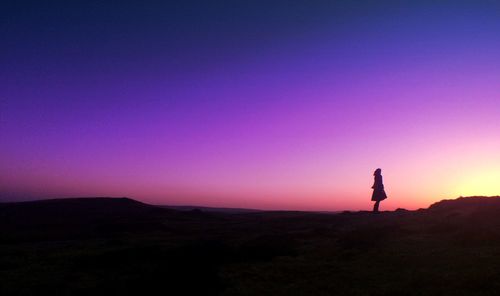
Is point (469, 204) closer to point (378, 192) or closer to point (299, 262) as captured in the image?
point (378, 192)

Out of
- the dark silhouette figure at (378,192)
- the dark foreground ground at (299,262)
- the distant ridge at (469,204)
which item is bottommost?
the dark foreground ground at (299,262)

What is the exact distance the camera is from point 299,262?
22.6 meters

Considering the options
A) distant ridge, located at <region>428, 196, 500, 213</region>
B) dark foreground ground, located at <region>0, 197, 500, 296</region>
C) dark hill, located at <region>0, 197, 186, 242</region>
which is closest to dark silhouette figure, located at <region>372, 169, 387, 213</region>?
distant ridge, located at <region>428, 196, 500, 213</region>

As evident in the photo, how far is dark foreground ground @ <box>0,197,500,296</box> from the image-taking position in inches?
687

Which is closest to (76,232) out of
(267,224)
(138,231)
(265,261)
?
(138,231)

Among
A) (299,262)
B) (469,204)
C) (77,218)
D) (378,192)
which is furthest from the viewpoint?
(77,218)

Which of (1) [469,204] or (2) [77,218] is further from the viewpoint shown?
(2) [77,218]

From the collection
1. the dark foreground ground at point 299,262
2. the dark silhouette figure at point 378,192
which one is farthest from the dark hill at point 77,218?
the dark silhouette figure at point 378,192

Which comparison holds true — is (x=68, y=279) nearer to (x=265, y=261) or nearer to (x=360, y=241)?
(x=265, y=261)

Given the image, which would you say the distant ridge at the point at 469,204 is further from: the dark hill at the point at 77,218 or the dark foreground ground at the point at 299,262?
the dark hill at the point at 77,218

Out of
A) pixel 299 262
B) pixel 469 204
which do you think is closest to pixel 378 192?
pixel 469 204

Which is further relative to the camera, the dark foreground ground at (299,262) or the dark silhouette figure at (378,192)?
the dark silhouette figure at (378,192)

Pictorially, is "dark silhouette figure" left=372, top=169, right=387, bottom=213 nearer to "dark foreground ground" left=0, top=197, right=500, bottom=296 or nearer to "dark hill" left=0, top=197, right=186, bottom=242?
"dark foreground ground" left=0, top=197, right=500, bottom=296

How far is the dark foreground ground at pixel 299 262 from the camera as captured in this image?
17.4 metres
